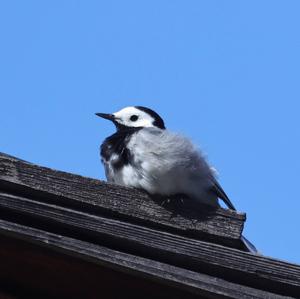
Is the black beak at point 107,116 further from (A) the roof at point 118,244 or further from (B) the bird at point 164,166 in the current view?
(A) the roof at point 118,244

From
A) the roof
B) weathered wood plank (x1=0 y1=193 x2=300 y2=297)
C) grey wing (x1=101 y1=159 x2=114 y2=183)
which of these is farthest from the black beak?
weathered wood plank (x1=0 y1=193 x2=300 y2=297)

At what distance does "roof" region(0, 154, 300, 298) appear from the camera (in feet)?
5.93

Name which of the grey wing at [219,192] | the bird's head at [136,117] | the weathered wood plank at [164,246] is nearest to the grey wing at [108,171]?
the grey wing at [219,192]

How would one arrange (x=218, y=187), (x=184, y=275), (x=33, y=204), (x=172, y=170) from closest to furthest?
1. (x=184, y=275)
2. (x=33, y=204)
3. (x=172, y=170)
4. (x=218, y=187)

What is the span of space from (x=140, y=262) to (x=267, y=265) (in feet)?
0.91

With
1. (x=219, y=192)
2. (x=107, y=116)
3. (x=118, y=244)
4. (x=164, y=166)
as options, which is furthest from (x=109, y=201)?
(x=107, y=116)

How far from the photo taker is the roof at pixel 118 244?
1.81m

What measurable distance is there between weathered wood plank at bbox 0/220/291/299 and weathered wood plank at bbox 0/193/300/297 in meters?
0.03

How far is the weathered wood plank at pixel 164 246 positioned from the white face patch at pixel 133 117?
2796mm

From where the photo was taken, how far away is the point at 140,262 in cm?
181

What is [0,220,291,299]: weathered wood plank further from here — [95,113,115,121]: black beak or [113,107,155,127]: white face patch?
[95,113,115,121]: black beak

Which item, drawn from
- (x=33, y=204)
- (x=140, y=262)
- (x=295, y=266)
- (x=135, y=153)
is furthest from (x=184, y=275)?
(x=135, y=153)

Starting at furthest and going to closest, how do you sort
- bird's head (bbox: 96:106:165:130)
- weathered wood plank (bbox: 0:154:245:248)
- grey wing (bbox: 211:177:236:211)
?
bird's head (bbox: 96:106:165:130) < grey wing (bbox: 211:177:236:211) < weathered wood plank (bbox: 0:154:245:248)

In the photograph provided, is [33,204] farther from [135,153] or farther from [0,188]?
[135,153]
